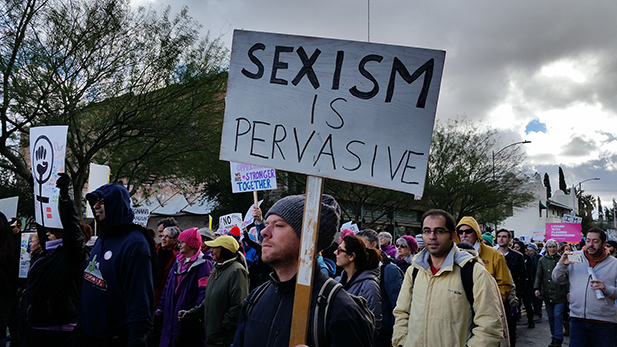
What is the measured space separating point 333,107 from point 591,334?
18.1ft

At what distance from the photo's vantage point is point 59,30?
1366 centimetres

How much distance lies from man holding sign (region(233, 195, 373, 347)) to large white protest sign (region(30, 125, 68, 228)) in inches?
111

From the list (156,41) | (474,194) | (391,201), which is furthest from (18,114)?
(474,194)

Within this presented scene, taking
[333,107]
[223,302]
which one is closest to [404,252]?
[223,302]

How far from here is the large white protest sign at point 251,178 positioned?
8.85 m

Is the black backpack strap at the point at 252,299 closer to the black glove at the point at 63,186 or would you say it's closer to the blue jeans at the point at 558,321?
the black glove at the point at 63,186

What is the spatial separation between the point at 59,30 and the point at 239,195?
18002 millimetres

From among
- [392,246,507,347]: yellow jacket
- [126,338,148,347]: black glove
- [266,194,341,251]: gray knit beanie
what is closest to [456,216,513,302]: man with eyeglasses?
[392,246,507,347]: yellow jacket

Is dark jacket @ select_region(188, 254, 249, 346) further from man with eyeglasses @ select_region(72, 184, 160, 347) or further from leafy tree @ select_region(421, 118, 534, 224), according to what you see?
leafy tree @ select_region(421, 118, 534, 224)

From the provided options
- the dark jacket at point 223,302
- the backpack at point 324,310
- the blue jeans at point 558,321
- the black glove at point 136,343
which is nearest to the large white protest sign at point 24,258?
the dark jacket at point 223,302

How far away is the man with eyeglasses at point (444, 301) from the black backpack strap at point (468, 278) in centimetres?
1

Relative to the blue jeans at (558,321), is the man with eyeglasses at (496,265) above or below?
above

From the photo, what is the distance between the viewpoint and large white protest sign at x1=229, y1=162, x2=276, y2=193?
348 inches

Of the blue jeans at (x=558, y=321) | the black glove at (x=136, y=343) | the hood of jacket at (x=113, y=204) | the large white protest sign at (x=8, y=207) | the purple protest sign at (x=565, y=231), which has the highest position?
the purple protest sign at (x=565, y=231)
